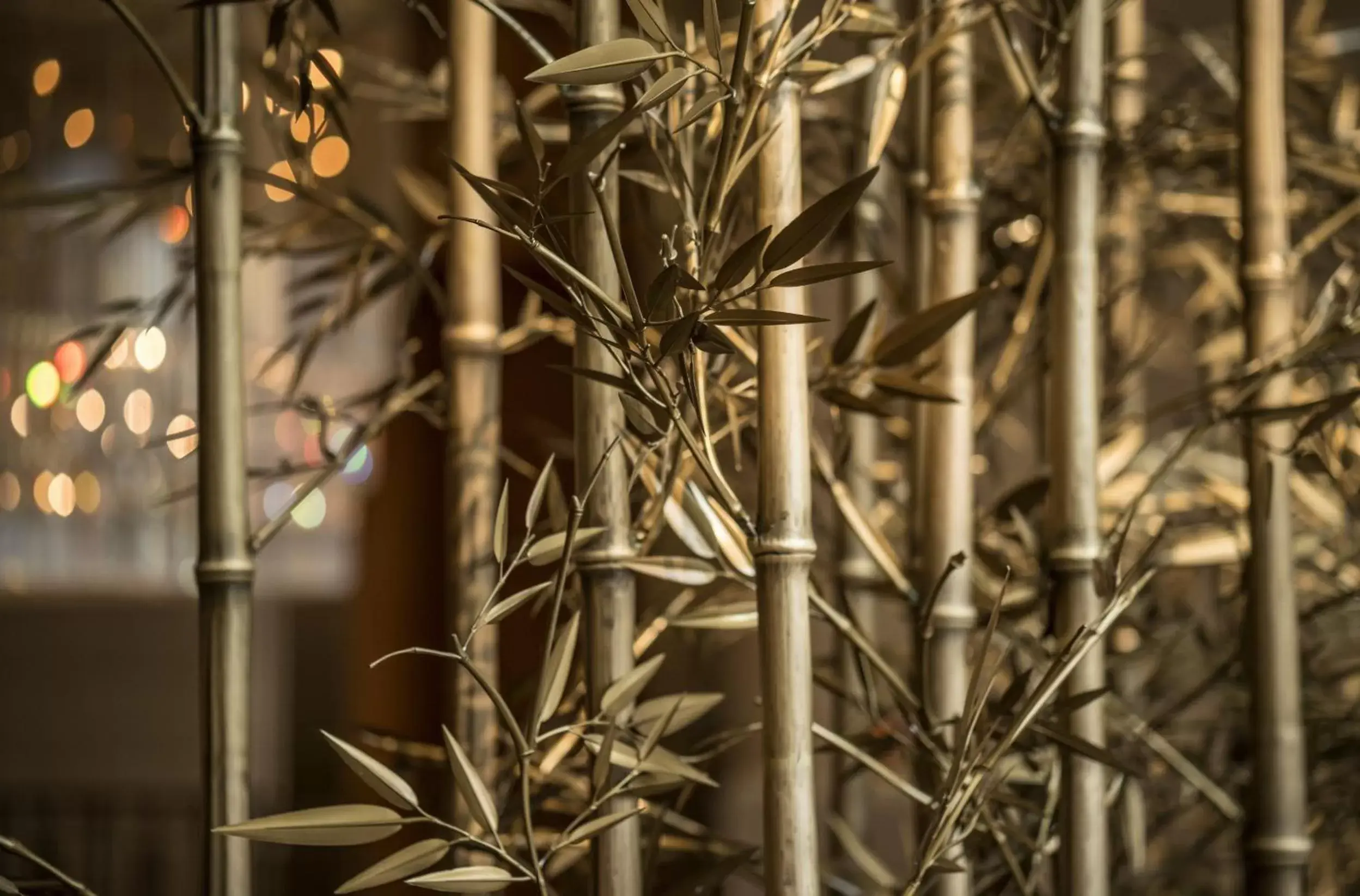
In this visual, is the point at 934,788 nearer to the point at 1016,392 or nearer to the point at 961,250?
the point at 961,250

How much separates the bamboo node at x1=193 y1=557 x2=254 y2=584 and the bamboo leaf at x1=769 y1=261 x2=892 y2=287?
0.27m

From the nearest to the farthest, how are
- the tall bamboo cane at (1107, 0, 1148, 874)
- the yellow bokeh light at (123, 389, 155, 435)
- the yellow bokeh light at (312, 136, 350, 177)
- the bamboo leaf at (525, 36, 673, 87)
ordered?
1. the bamboo leaf at (525, 36, 673, 87)
2. the tall bamboo cane at (1107, 0, 1148, 874)
3. the yellow bokeh light at (312, 136, 350, 177)
4. the yellow bokeh light at (123, 389, 155, 435)

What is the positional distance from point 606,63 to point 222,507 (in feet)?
0.87

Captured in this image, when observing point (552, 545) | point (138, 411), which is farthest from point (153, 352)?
point (552, 545)

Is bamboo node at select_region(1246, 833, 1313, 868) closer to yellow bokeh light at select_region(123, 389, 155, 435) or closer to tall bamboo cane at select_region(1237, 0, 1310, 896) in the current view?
tall bamboo cane at select_region(1237, 0, 1310, 896)

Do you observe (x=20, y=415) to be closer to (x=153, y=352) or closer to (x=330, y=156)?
(x=153, y=352)

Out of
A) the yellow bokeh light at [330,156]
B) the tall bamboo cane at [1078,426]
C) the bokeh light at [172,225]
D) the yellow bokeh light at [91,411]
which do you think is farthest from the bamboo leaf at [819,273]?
the yellow bokeh light at [91,411]

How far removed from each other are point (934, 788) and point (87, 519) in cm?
242

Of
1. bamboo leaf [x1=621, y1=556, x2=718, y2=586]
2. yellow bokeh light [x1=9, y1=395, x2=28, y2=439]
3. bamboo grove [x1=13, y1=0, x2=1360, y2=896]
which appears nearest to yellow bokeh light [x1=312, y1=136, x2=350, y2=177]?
yellow bokeh light [x1=9, y1=395, x2=28, y2=439]

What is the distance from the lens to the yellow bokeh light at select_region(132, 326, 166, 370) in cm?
250

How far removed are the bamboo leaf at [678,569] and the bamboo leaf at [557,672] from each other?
0.04m

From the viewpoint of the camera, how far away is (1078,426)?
619 mm

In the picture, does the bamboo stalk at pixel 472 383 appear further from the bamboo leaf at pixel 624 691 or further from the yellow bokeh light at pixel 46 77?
the yellow bokeh light at pixel 46 77

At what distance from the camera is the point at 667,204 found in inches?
28.2
